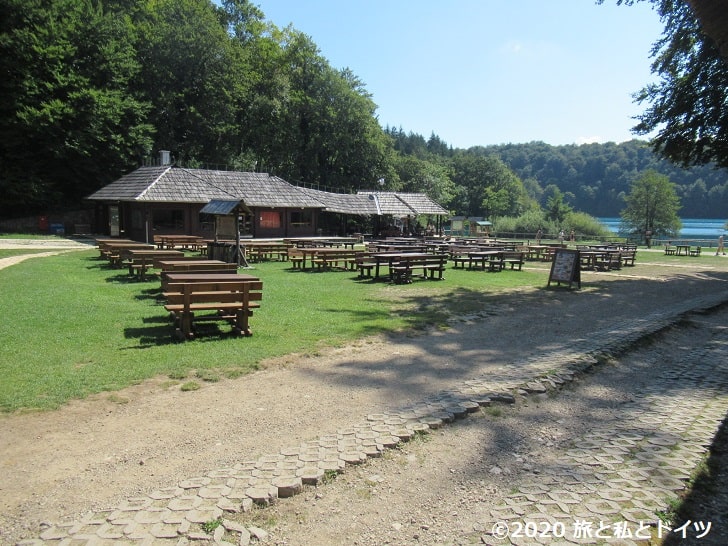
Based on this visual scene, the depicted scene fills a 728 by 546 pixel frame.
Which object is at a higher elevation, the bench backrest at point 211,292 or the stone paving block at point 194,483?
the bench backrest at point 211,292

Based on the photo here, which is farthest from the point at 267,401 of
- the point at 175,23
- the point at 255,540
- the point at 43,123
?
the point at 175,23

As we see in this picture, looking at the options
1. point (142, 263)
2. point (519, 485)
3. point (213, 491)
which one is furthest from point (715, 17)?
point (142, 263)

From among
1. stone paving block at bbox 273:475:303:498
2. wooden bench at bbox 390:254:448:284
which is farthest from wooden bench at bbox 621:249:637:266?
stone paving block at bbox 273:475:303:498

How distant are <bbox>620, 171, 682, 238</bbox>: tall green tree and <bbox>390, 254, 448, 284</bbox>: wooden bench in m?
51.6

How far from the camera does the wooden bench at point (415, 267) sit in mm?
15938

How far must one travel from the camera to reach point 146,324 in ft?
28.0

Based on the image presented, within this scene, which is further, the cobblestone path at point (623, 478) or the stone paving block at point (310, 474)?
the stone paving block at point (310, 474)

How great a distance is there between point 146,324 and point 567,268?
12.0 metres

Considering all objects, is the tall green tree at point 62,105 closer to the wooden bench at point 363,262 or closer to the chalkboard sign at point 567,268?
the wooden bench at point 363,262

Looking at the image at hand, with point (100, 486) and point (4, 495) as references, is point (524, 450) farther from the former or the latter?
point (4, 495)

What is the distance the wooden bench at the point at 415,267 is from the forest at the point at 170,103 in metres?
12.8

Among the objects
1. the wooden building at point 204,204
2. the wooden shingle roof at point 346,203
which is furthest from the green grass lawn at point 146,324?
the wooden shingle roof at point 346,203

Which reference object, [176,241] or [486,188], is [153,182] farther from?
[486,188]

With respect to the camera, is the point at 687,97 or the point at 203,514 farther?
the point at 687,97
